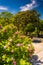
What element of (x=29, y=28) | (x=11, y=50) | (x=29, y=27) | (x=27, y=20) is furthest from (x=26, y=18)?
(x=11, y=50)

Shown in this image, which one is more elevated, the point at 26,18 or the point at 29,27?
the point at 26,18

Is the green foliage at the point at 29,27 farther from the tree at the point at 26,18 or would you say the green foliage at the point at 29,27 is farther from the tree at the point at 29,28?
the tree at the point at 26,18

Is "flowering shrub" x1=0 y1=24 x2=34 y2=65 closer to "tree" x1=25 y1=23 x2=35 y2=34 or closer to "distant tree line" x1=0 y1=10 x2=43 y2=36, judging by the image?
"distant tree line" x1=0 y1=10 x2=43 y2=36

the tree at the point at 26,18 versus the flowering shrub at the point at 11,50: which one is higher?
the tree at the point at 26,18

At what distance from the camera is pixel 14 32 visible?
25.2 feet

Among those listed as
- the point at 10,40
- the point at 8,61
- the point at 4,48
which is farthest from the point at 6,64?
the point at 10,40

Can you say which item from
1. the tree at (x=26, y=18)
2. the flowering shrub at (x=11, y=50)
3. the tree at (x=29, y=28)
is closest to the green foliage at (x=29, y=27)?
the tree at (x=29, y=28)

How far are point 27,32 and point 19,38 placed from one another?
532 inches

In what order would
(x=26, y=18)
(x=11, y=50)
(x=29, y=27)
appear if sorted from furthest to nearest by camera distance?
(x=29, y=27) → (x=26, y=18) → (x=11, y=50)

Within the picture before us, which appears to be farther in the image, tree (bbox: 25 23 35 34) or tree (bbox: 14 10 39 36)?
tree (bbox: 25 23 35 34)

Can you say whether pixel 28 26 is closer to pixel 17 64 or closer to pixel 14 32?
pixel 14 32

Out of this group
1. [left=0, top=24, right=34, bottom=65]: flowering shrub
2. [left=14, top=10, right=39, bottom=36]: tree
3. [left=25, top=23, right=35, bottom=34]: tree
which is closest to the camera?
[left=0, top=24, right=34, bottom=65]: flowering shrub

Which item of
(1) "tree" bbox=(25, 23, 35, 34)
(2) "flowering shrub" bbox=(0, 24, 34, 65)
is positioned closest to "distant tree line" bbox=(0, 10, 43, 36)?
(1) "tree" bbox=(25, 23, 35, 34)

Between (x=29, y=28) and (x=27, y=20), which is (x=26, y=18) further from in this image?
(x=29, y=28)
